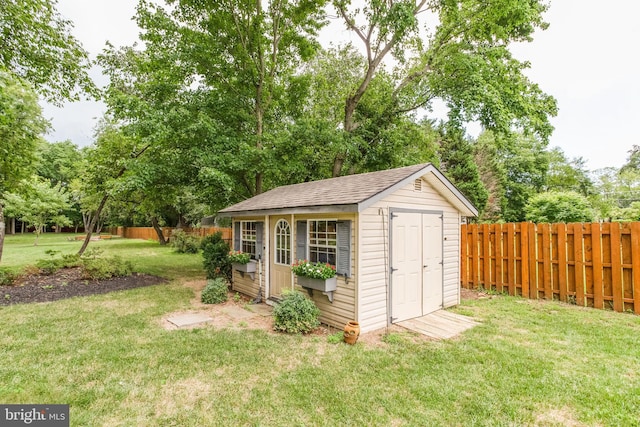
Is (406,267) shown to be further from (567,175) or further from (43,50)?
(567,175)

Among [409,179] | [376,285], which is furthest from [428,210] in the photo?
[376,285]

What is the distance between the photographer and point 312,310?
5586mm

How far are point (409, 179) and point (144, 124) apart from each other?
7466mm

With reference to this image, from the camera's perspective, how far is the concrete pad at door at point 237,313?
638 centimetres

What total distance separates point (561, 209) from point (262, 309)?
13.6m

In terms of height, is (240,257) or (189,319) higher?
(240,257)

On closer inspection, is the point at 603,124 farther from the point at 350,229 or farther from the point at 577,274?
the point at 350,229

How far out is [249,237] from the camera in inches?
328

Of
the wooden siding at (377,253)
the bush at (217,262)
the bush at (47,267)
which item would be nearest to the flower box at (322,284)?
the wooden siding at (377,253)

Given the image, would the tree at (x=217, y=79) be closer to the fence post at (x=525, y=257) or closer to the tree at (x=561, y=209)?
the fence post at (x=525, y=257)

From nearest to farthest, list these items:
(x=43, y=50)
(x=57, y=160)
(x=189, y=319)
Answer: (x=189, y=319) < (x=43, y=50) < (x=57, y=160)

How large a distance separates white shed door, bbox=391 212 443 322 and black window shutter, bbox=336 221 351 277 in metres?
1.02

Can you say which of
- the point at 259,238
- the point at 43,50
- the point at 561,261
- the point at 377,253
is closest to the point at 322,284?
the point at 377,253

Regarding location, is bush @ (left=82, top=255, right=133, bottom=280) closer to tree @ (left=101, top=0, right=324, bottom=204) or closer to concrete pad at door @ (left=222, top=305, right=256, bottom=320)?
tree @ (left=101, top=0, right=324, bottom=204)
